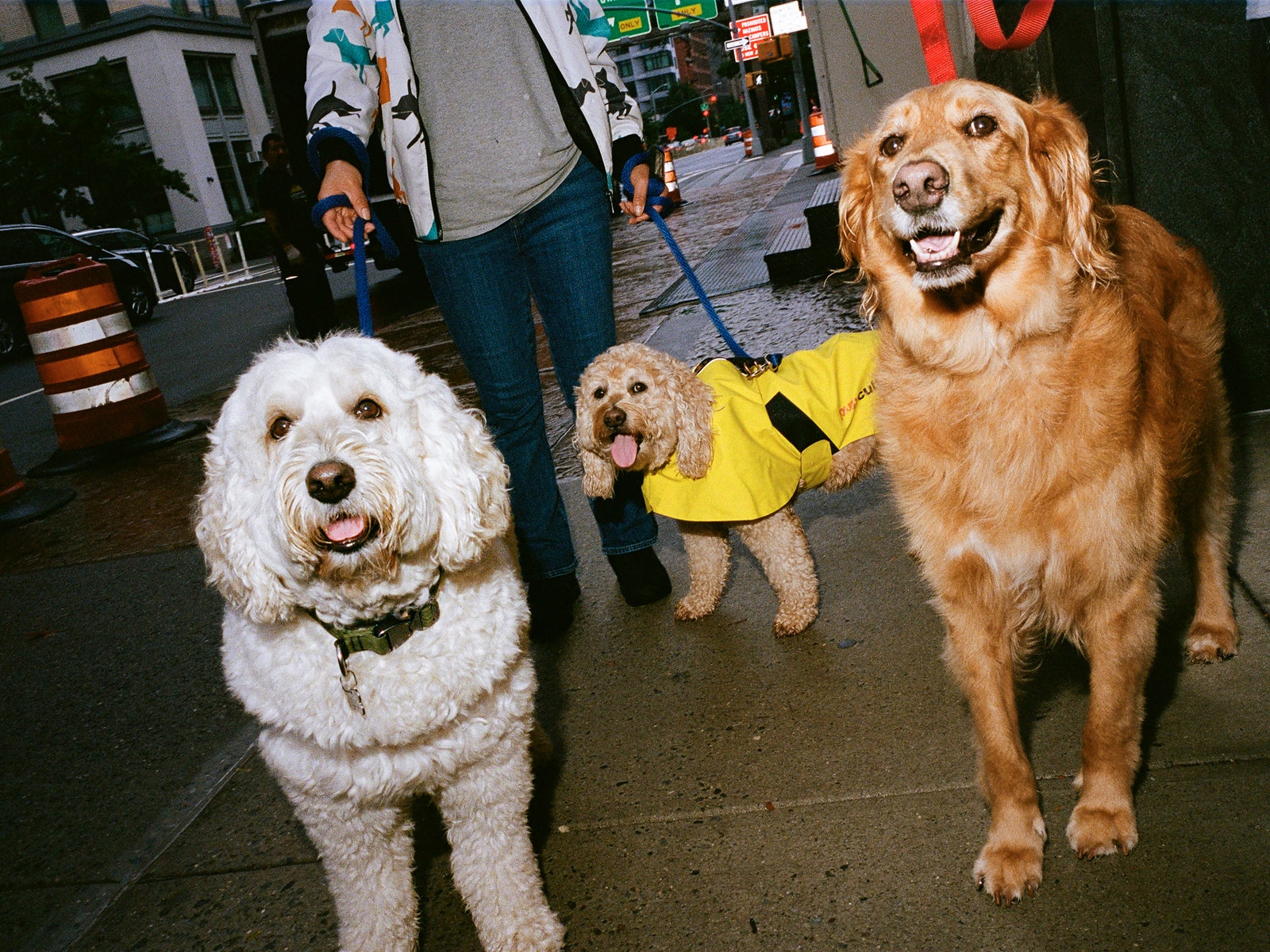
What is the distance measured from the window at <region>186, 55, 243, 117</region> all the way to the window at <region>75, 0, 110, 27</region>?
3.85m

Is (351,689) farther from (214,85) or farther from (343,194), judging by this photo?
(214,85)

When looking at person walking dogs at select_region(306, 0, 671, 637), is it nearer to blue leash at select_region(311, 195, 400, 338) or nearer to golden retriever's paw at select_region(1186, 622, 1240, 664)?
blue leash at select_region(311, 195, 400, 338)

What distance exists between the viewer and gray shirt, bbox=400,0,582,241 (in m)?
3.12

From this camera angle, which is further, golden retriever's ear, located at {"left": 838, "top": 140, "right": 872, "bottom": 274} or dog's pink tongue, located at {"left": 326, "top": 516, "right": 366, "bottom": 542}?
golden retriever's ear, located at {"left": 838, "top": 140, "right": 872, "bottom": 274}

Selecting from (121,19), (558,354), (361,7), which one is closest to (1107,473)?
(558,354)

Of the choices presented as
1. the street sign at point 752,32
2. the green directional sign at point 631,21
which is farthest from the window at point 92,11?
the street sign at point 752,32

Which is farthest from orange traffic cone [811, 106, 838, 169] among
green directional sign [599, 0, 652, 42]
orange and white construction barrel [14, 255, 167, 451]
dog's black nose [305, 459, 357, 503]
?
dog's black nose [305, 459, 357, 503]

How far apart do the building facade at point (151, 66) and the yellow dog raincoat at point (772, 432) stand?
45.2 meters

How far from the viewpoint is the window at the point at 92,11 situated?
43125 millimetres

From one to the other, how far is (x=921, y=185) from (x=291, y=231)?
35.4ft

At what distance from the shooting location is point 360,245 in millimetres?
2768

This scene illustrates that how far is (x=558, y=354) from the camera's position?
378 cm

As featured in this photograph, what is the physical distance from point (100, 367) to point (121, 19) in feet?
145

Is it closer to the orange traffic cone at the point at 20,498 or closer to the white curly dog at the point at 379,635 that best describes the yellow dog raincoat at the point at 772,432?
the white curly dog at the point at 379,635
